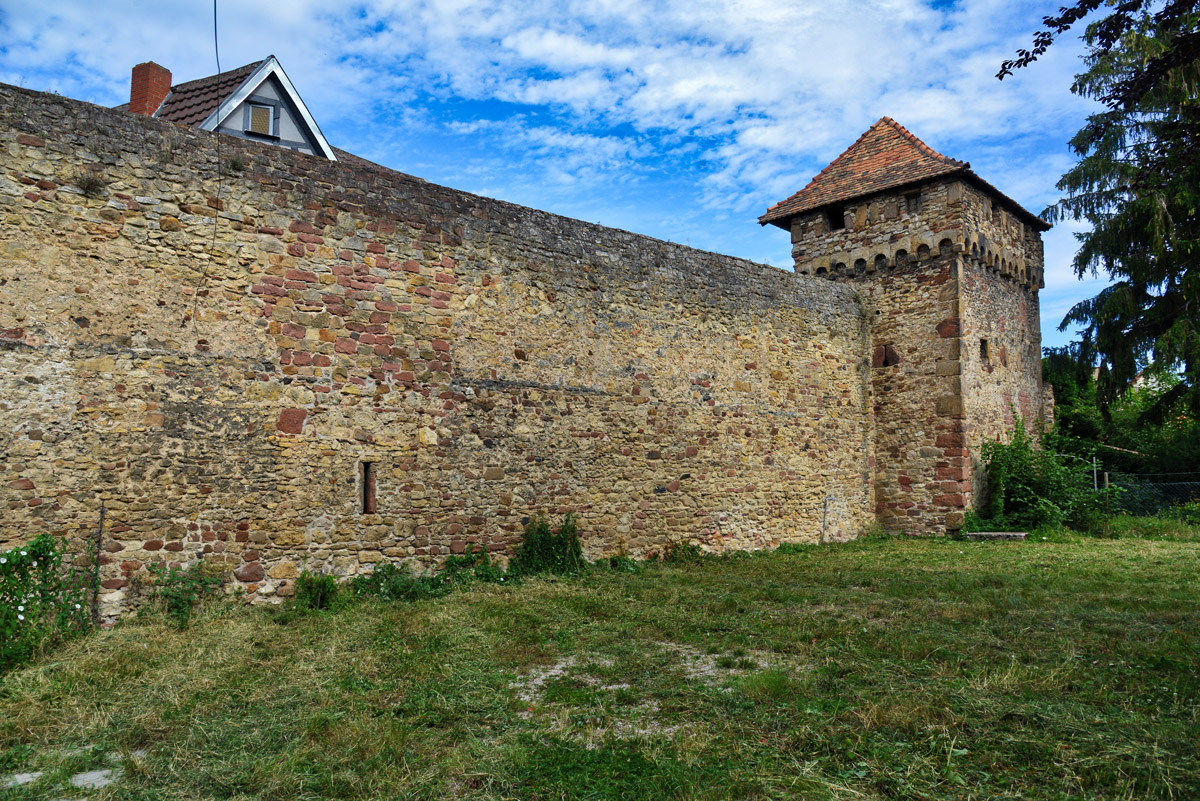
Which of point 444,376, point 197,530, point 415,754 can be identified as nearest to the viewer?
point 415,754

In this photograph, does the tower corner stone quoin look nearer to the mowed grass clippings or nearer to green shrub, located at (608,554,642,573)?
green shrub, located at (608,554,642,573)

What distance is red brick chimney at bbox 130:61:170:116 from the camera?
14.9 meters

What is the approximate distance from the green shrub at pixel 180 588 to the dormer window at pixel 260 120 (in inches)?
374

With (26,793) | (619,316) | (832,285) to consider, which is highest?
(832,285)

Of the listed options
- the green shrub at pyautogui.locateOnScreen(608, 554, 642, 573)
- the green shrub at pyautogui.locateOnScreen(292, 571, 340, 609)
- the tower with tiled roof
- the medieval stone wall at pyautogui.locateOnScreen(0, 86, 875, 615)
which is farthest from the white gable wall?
the tower with tiled roof

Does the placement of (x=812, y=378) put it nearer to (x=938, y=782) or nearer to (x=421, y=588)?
(x=421, y=588)

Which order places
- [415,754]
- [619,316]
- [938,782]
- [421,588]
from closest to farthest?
[938,782]
[415,754]
[421,588]
[619,316]

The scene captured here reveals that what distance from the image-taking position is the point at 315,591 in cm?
732

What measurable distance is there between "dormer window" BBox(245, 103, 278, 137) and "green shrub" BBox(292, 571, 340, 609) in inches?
373

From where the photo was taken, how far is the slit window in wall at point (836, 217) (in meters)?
14.9

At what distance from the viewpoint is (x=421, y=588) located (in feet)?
25.7

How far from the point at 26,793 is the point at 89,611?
3150 millimetres

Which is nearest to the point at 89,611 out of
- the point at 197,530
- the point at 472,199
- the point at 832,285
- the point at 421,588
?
the point at 197,530

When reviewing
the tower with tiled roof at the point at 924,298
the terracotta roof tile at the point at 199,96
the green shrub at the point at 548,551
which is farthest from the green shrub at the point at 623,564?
the terracotta roof tile at the point at 199,96
